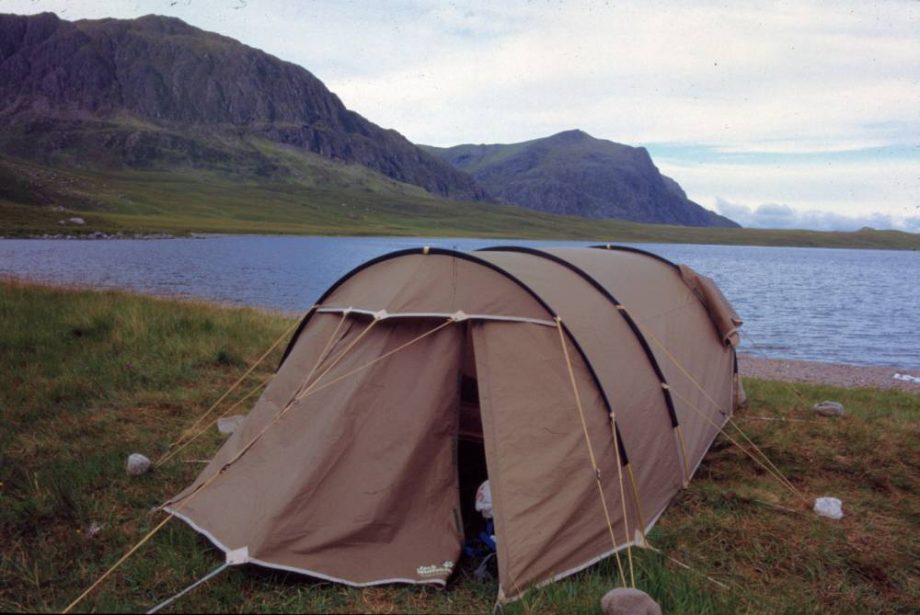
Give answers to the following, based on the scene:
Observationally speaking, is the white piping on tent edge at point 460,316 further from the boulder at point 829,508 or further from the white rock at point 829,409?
the white rock at point 829,409

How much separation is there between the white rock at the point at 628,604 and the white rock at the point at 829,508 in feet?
9.54

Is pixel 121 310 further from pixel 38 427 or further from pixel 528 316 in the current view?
pixel 528 316

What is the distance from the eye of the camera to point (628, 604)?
4184 millimetres

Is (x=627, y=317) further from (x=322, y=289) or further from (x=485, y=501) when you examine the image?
(x=322, y=289)

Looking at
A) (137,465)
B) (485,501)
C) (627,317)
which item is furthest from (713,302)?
(137,465)

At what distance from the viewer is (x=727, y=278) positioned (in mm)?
60344

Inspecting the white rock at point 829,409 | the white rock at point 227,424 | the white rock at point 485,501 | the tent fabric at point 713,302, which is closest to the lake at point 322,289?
the white rock at point 829,409

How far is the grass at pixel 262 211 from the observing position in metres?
91.3

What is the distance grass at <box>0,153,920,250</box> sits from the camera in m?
91.3

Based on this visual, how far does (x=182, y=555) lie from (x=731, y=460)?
581 cm

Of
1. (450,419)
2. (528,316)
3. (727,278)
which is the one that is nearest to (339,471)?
(450,419)

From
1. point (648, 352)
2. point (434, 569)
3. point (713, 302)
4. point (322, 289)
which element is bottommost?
point (322, 289)

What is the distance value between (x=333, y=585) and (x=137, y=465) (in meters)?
3.09

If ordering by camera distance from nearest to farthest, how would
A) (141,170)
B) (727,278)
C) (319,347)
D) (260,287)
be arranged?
(319,347) → (260,287) → (727,278) → (141,170)
